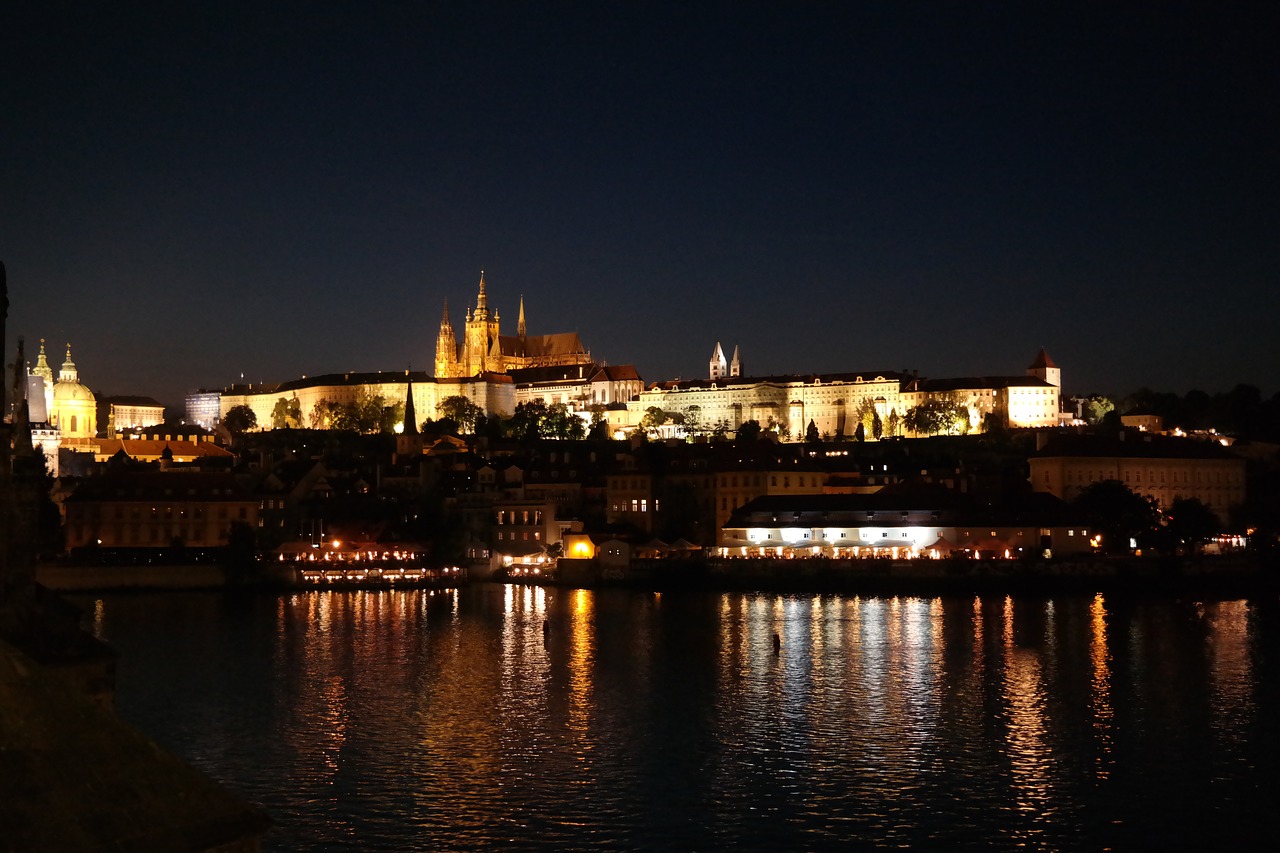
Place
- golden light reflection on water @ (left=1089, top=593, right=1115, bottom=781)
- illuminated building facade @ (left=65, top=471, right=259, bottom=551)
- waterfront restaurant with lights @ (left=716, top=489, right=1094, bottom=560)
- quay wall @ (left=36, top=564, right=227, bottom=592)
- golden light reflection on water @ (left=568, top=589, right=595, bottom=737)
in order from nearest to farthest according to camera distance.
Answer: golden light reflection on water @ (left=1089, top=593, right=1115, bottom=781)
golden light reflection on water @ (left=568, top=589, right=595, bottom=737)
quay wall @ (left=36, top=564, right=227, bottom=592)
waterfront restaurant with lights @ (left=716, top=489, right=1094, bottom=560)
illuminated building facade @ (left=65, top=471, right=259, bottom=551)

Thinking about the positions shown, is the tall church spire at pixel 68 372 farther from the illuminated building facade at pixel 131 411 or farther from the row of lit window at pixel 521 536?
the row of lit window at pixel 521 536

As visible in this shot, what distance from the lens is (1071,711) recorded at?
79.5 ft

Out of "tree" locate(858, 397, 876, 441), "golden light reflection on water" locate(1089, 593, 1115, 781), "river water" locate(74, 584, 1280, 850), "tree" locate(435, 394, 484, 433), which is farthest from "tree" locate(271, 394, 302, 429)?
"golden light reflection on water" locate(1089, 593, 1115, 781)

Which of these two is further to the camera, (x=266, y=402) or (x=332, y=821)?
(x=266, y=402)

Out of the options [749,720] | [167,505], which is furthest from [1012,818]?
[167,505]

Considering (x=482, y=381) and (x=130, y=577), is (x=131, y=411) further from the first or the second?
(x=130, y=577)

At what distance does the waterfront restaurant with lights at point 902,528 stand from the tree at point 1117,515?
0.72 meters

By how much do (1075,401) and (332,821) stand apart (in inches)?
4452

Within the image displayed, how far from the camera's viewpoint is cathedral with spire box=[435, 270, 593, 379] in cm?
15275

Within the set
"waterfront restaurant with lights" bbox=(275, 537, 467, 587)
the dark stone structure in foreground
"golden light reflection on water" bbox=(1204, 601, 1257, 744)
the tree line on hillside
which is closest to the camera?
the dark stone structure in foreground

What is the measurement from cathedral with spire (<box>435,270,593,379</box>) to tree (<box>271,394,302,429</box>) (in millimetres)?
19859

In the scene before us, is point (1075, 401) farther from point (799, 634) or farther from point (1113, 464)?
point (799, 634)

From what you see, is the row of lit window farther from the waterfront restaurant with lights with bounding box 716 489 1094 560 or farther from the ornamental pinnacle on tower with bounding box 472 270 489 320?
the ornamental pinnacle on tower with bounding box 472 270 489 320

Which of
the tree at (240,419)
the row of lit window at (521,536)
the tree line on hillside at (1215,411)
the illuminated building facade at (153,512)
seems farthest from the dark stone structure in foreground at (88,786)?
the tree at (240,419)
